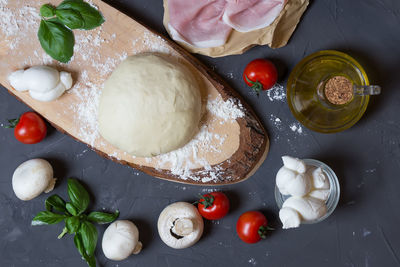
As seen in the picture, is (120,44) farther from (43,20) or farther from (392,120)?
(392,120)

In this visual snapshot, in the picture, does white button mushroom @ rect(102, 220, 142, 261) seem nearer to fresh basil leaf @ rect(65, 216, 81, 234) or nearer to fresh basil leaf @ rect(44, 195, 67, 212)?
fresh basil leaf @ rect(65, 216, 81, 234)

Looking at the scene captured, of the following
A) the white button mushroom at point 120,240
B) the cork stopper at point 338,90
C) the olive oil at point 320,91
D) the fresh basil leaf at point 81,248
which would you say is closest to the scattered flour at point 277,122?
the olive oil at point 320,91

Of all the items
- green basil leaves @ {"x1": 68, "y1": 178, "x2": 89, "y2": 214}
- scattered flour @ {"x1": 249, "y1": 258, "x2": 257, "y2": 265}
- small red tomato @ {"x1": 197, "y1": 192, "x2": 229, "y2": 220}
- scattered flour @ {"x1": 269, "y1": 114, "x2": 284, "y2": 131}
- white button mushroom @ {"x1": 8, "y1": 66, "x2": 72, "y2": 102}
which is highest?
scattered flour @ {"x1": 269, "y1": 114, "x2": 284, "y2": 131}

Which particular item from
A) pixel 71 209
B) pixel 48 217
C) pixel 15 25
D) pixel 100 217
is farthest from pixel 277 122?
pixel 15 25

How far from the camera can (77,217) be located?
1.85 m

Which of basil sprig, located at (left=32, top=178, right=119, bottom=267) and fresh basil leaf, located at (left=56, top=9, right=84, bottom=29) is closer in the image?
fresh basil leaf, located at (left=56, top=9, right=84, bottom=29)

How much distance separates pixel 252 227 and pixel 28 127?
1.17 meters

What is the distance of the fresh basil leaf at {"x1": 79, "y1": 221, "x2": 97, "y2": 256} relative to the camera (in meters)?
1.81

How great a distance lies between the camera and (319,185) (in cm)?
160

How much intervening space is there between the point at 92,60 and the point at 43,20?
271 millimetres

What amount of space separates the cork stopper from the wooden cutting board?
34cm

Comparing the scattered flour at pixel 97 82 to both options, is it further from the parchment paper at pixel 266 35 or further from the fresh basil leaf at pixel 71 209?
the fresh basil leaf at pixel 71 209

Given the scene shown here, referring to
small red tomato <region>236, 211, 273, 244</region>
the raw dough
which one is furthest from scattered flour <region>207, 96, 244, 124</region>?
small red tomato <region>236, 211, 273, 244</region>

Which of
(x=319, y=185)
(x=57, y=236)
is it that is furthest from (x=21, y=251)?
(x=319, y=185)
